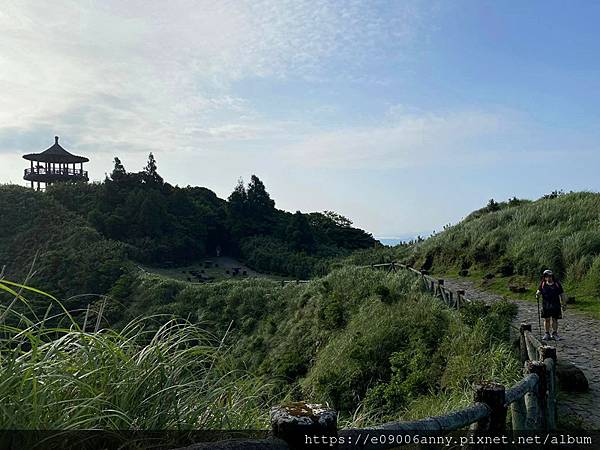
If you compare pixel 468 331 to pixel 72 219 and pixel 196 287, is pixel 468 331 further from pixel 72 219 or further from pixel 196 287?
pixel 72 219

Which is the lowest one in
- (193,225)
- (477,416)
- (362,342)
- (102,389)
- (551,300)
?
(362,342)

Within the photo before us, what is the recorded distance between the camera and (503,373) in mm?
6359

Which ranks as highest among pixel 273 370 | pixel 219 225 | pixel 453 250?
pixel 219 225

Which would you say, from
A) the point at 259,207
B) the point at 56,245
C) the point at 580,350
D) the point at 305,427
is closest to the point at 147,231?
the point at 56,245

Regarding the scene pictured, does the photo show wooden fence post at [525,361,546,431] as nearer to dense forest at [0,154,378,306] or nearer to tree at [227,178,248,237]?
dense forest at [0,154,378,306]

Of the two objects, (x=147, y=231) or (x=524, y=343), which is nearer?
(x=524, y=343)

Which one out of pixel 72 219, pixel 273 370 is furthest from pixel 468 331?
pixel 72 219

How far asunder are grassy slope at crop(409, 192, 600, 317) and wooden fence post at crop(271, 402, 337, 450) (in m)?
10.8

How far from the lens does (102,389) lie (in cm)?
250

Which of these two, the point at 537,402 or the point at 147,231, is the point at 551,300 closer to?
the point at 537,402

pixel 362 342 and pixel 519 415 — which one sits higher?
pixel 519 415

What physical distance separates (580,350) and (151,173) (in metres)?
48.0

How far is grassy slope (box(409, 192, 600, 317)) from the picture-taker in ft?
43.5

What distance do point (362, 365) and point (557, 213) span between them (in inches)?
442
